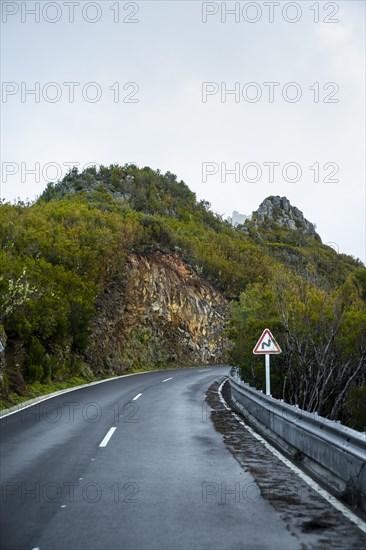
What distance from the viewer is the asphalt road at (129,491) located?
5258 mm

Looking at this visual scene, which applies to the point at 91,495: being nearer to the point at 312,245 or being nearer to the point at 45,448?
the point at 45,448

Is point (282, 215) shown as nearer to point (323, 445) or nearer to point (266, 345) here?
point (266, 345)

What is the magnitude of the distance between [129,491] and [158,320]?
1664 inches

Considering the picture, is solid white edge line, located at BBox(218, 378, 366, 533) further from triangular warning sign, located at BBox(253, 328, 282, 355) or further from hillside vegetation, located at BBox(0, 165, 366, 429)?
hillside vegetation, located at BBox(0, 165, 366, 429)

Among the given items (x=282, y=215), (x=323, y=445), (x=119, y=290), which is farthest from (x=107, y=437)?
(x=282, y=215)

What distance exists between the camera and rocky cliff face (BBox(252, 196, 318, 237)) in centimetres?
13700

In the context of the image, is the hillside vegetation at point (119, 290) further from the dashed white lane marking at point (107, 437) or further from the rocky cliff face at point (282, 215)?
the rocky cliff face at point (282, 215)

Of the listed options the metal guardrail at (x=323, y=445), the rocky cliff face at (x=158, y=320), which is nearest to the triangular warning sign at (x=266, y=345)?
the metal guardrail at (x=323, y=445)

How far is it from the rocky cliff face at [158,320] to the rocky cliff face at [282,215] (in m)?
77.1

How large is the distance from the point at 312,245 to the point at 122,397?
337ft

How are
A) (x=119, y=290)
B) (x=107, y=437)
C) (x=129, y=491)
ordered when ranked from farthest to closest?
(x=119, y=290) → (x=107, y=437) → (x=129, y=491)

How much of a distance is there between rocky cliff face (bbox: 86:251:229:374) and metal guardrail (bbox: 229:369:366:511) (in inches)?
994

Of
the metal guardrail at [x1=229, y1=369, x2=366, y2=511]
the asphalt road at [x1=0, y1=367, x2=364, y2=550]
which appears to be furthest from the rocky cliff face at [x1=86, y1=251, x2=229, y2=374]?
the metal guardrail at [x1=229, y1=369, x2=366, y2=511]

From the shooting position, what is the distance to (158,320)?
1939 inches
